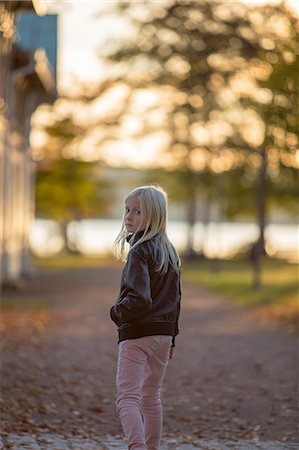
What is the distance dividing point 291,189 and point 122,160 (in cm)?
1756

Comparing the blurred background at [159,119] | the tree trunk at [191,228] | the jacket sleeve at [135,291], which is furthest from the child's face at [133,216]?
the tree trunk at [191,228]

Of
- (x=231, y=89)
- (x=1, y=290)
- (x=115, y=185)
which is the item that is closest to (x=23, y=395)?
(x=1, y=290)

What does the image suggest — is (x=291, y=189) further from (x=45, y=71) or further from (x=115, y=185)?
(x=115, y=185)

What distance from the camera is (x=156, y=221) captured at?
7004 millimetres

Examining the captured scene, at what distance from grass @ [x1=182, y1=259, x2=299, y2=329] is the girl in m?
12.3

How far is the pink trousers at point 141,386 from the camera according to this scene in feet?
22.6

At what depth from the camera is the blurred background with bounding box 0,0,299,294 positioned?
24578mm

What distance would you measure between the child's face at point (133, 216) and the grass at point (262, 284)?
41.0 ft

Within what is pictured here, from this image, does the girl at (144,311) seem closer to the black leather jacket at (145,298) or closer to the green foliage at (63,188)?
the black leather jacket at (145,298)

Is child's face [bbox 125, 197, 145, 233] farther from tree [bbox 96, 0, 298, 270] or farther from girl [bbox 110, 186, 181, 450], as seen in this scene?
tree [bbox 96, 0, 298, 270]

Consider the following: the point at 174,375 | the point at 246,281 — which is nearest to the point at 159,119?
the point at 246,281

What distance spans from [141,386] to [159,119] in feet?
149

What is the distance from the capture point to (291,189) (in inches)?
1831

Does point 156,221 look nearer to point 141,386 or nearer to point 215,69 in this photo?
point 141,386
